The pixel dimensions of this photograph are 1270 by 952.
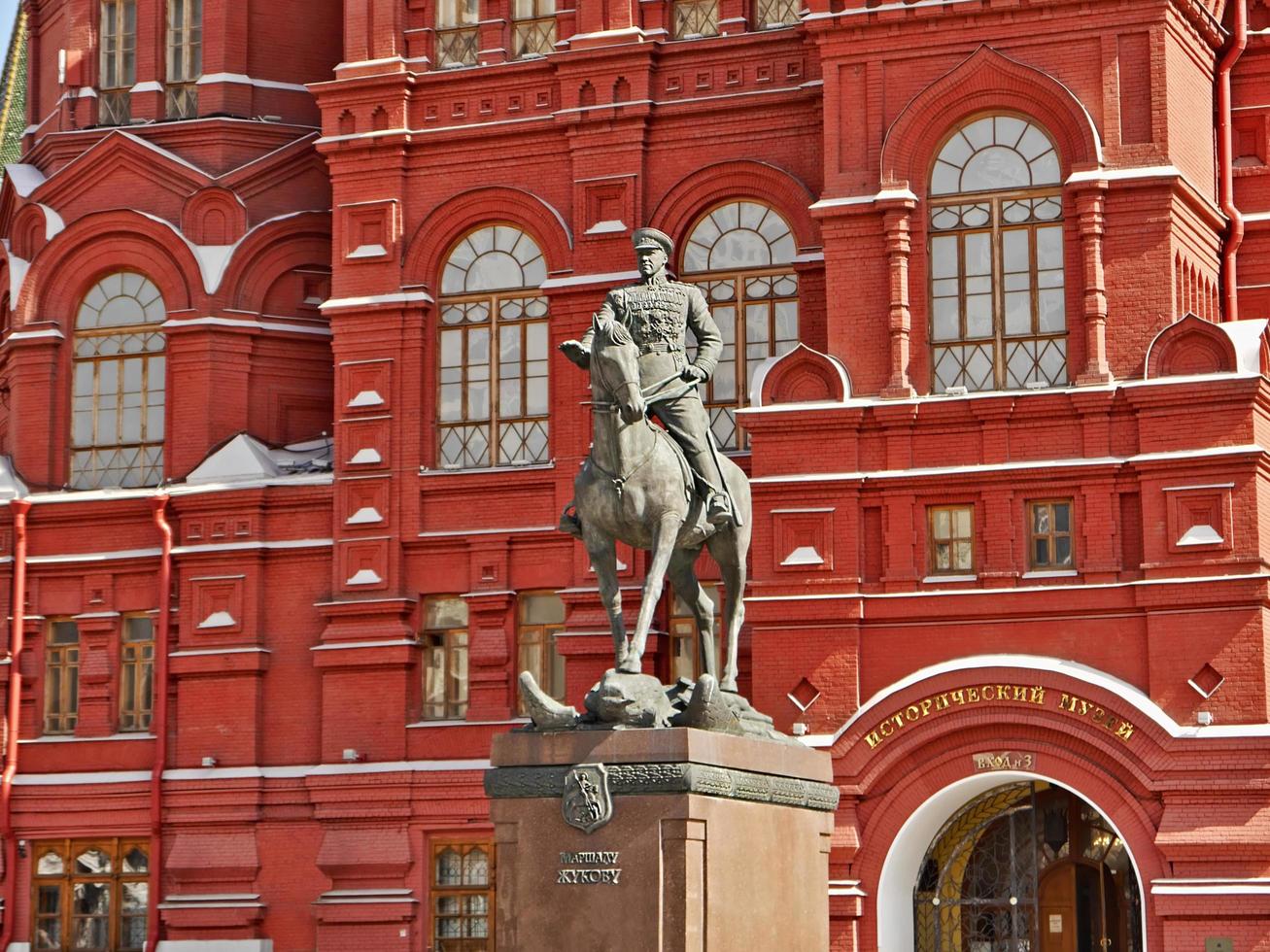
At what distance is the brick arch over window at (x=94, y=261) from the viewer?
3262cm

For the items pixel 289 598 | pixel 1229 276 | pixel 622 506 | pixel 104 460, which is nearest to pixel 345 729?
pixel 289 598

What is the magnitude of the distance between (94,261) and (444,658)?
24.0 feet

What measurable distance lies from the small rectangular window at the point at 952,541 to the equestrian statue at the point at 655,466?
8.66 metres

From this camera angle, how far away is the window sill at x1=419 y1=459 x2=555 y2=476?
3020cm

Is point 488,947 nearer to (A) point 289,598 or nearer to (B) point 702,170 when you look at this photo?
(A) point 289,598

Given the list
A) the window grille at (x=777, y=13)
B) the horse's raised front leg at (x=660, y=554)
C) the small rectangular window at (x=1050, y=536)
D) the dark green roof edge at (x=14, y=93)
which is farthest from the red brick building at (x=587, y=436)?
the horse's raised front leg at (x=660, y=554)

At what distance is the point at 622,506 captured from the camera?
17.5 meters

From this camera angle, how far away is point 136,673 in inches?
1254

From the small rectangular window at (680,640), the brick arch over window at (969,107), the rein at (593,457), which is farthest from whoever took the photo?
the small rectangular window at (680,640)

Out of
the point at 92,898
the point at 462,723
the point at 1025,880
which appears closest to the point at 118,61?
the point at 462,723

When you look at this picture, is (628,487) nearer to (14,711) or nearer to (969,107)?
(969,107)

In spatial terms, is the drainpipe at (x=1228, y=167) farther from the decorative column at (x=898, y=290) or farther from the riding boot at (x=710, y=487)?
the riding boot at (x=710, y=487)

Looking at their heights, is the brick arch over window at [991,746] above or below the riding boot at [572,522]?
below

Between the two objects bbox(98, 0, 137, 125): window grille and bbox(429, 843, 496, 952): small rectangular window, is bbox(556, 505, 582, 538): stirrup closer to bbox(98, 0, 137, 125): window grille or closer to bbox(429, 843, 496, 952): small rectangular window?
bbox(429, 843, 496, 952): small rectangular window
